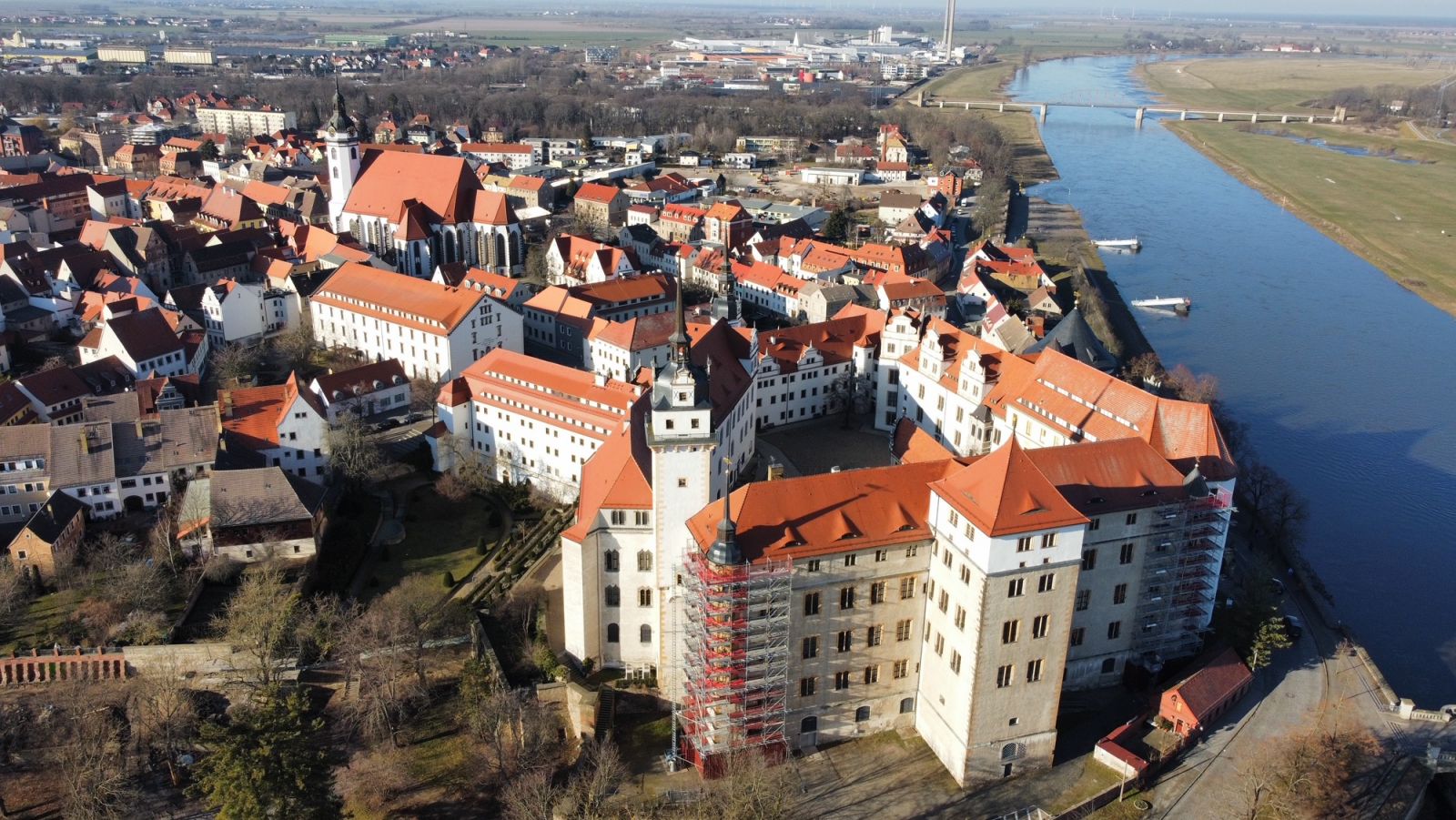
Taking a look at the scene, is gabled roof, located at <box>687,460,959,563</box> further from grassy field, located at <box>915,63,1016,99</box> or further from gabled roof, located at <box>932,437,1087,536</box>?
grassy field, located at <box>915,63,1016,99</box>

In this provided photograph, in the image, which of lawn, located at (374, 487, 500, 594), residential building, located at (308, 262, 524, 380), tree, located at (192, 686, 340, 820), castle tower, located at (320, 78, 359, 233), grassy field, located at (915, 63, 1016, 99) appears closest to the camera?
tree, located at (192, 686, 340, 820)

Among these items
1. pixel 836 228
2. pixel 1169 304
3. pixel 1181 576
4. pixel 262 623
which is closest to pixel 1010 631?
pixel 1181 576

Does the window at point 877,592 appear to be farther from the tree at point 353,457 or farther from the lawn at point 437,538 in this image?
the tree at point 353,457

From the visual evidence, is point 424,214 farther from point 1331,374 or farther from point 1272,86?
point 1272,86

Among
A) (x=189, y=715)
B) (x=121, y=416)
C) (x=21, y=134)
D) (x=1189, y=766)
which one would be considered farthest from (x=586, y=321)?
(x=21, y=134)

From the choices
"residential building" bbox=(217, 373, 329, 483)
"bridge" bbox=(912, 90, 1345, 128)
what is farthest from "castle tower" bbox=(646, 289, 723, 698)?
"bridge" bbox=(912, 90, 1345, 128)

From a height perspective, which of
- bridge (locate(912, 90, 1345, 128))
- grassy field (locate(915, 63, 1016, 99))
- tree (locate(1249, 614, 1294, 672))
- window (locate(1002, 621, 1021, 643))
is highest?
grassy field (locate(915, 63, 1016, 99))

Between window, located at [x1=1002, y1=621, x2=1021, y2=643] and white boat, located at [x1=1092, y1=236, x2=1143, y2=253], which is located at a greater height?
window, located at [x1=1002, y1=621, x2=1021, y2=643]
